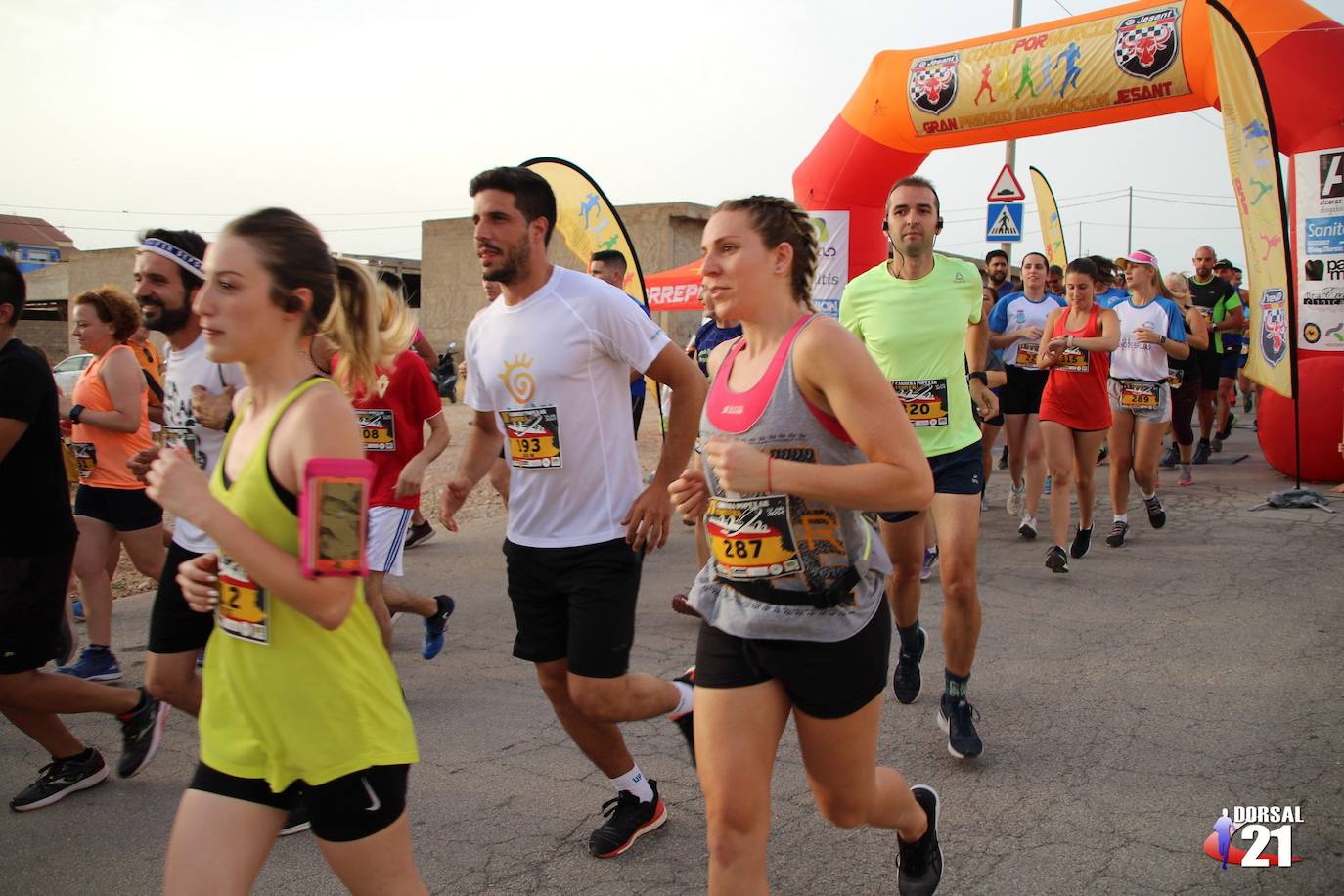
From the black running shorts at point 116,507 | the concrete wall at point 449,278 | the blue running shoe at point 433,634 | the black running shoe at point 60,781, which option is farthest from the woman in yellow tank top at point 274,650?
the concrete wall at point 449,278

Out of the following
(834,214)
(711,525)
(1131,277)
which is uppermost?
(834,214)

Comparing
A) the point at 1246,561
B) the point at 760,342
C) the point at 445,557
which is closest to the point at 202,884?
the point at 760,342

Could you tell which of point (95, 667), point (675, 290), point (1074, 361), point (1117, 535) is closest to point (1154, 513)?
point (1117, 535)

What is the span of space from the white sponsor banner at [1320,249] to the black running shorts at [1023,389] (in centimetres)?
281

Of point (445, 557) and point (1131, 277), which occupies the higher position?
point (1131, 277)

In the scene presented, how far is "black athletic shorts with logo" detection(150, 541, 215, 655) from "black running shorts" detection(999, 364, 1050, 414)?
7120mm

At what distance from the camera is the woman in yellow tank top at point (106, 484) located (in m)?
5.05

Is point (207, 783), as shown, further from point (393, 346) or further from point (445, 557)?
point (445, 557)

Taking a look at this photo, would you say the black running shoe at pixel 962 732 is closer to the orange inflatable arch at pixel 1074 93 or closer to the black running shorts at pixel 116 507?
the black running shorts at pixel 116 507

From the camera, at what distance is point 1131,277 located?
8531mm

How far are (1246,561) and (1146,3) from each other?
6010 mm

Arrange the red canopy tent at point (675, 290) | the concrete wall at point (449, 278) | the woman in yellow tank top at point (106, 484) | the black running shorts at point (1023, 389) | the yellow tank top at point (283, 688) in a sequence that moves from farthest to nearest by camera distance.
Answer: the concrete wall at point (449, 278) → the red canopy tent at point (675, 290) → the black running shorts at point (1023, 389) → the woman in yellow tank top at point (106, 484) → the yellow tank top at point (283, 688)

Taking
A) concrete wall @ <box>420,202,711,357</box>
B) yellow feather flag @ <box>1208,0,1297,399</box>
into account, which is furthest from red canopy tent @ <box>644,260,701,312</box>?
concrete wall @ <box>420,202,711,357</box>

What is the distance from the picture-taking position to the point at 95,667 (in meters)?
5.10
